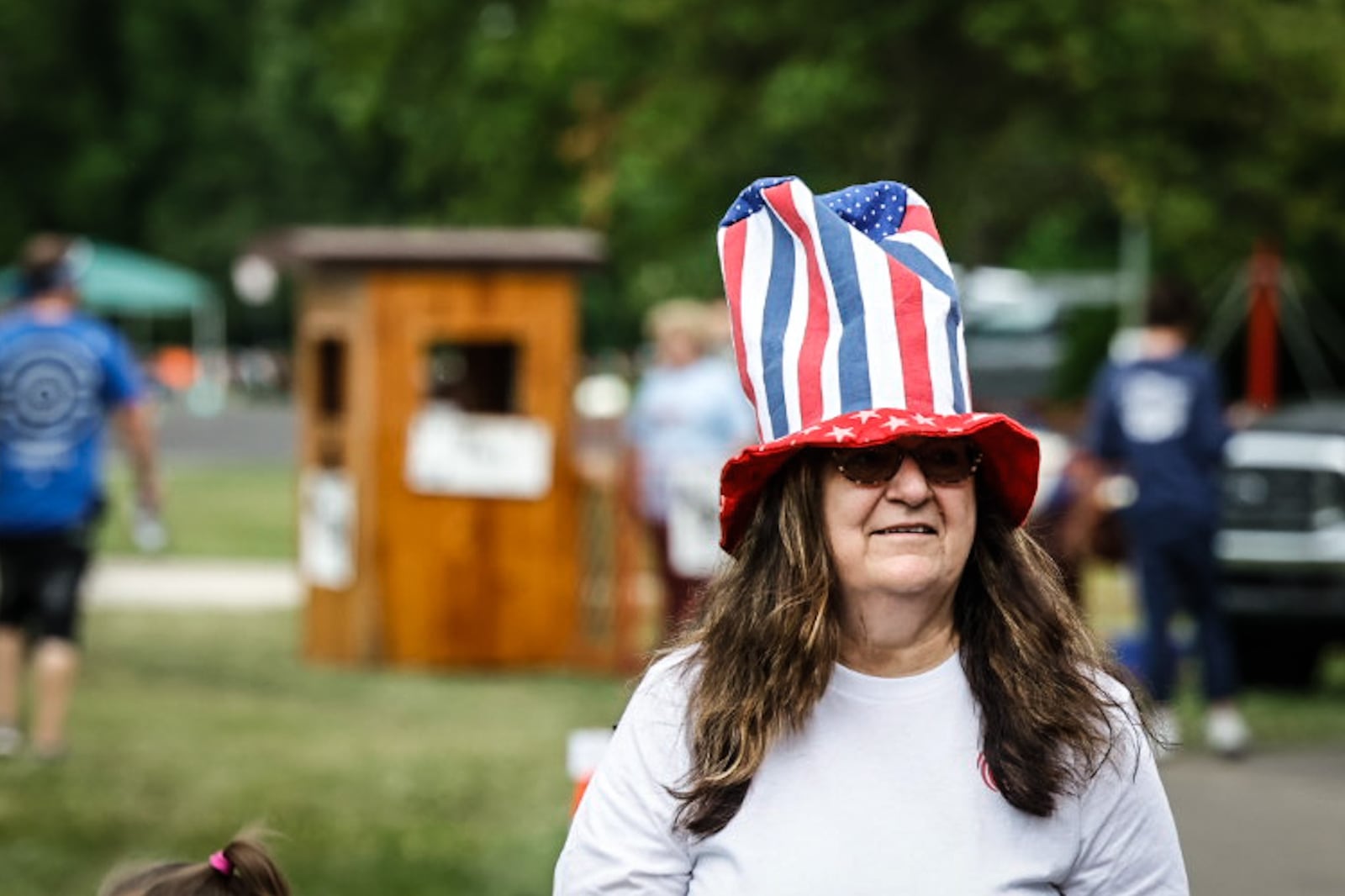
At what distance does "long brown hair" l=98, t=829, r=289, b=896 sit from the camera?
11.7 feet

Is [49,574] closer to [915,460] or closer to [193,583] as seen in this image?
[915,460]

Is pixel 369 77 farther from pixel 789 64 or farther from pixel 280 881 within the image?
pixel 280 881

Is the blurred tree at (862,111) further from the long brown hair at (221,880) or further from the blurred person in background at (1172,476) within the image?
the long brown hair at (221,880)

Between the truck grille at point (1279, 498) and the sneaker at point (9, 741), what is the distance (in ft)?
18.4

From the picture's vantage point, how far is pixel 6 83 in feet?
219

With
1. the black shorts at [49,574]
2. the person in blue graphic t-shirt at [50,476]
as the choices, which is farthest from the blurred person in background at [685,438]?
the black shorts at [49,574]

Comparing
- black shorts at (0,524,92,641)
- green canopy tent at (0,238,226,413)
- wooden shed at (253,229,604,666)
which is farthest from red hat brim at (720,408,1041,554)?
green canopy tent at (0,238,226,413)

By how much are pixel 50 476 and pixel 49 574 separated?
1.21ft

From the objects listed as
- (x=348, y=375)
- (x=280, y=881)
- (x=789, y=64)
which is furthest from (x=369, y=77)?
(x=280, y=881)

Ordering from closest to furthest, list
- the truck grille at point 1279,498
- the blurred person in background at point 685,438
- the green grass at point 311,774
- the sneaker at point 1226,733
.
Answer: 1. the green grass at point 311,774
2. the sneaker at point 1226,733
3. the truck grille at point 1279,498
4. the blurred person in background at point 685,438

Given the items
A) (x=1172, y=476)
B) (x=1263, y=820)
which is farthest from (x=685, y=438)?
(x=1263, y=820)

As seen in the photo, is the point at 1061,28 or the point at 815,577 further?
the point at 1061,28

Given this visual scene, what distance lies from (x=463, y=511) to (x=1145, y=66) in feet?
19.4

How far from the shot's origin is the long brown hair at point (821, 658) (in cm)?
311
